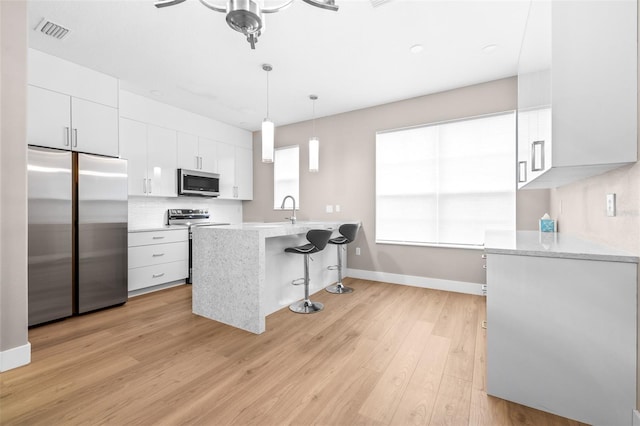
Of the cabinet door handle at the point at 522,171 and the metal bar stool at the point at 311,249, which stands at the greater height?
the cabinet door handle at the point at 522,171

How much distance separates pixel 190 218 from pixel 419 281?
3845 millimetres

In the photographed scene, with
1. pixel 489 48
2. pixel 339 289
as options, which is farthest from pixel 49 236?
pixel 489 48

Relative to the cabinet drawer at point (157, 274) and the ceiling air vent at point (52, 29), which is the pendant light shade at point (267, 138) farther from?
the cabinet drawer at point (157, 274)

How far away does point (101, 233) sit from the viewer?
3232 millimetres

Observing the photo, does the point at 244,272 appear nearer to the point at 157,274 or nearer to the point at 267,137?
the point at 267,137

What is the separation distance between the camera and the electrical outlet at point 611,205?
1553 mm

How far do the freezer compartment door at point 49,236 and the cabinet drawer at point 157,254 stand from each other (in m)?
0.77

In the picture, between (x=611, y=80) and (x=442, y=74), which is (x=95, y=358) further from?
(x=442, y=74)

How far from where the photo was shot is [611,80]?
4.48ft

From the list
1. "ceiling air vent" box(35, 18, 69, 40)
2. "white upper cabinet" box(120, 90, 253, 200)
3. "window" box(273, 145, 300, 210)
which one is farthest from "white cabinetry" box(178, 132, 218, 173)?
"ceiling air vent" box(35, 18, 69, 40)

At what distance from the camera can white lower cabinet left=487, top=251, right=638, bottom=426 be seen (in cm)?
136

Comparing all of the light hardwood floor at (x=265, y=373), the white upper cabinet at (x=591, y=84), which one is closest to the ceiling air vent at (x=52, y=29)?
the light hardwood floor at (x=265, y=373)

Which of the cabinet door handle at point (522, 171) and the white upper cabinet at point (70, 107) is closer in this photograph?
the cabinet door handle at point (522, 171)

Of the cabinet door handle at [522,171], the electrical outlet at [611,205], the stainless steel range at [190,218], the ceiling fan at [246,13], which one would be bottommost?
the stainless steel range at [190,218]
